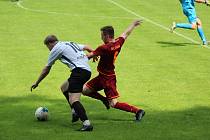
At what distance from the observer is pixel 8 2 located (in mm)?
31562

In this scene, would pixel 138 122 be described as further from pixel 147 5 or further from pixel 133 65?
pixel 147 5

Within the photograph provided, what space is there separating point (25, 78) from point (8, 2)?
1712 cm

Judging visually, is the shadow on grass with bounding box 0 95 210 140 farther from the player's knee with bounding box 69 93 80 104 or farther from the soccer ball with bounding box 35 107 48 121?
the player's knee with bounding box 69 93 80 104

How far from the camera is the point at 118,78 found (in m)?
15.5

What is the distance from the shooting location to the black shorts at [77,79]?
34.8 feet

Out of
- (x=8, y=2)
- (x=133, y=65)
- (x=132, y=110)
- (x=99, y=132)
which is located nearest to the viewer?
(x=99, y=132)

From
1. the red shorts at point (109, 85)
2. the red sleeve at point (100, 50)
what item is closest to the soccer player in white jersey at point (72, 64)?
the red sleeve at point (100, 50)

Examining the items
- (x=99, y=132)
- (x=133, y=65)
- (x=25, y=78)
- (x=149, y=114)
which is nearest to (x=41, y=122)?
(x=99, y=132)

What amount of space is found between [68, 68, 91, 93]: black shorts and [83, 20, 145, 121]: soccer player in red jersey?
0.36 metres

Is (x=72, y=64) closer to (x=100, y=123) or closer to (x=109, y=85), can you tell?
(x=109, y=85)

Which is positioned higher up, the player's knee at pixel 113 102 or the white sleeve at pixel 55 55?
the white sleeve at pixel 55 55

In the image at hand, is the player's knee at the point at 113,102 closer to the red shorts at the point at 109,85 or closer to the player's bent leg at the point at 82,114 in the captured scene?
the red shorts at the point at 109,85

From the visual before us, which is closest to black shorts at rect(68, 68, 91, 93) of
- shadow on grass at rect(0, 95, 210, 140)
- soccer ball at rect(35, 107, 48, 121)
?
shadow on grass at rect(0, 95, 210, 140)

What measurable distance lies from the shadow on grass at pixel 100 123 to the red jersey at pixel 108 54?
1.01 meters
